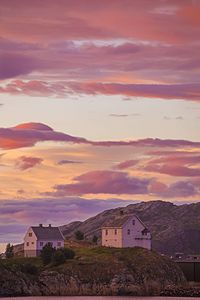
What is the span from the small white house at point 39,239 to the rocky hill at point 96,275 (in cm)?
1242

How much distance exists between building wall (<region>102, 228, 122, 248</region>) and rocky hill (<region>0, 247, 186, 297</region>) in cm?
1140

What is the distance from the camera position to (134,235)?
16600 cm

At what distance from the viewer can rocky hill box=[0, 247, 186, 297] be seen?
132000 millimetres

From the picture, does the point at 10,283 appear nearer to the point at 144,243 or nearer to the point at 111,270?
the point at 111,270

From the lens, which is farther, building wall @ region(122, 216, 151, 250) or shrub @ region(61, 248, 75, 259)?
building wall @ region(122, 216, 151, 250)

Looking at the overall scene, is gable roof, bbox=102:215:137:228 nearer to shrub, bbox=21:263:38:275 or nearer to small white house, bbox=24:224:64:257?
small white house, bbox=24:224:64:257

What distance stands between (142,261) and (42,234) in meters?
26.5

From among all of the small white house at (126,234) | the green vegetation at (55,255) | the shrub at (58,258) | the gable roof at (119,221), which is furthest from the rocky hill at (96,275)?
the gable roof at (119,221)

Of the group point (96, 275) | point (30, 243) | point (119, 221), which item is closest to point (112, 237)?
point (119, 221)

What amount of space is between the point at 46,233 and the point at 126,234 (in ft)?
52.1

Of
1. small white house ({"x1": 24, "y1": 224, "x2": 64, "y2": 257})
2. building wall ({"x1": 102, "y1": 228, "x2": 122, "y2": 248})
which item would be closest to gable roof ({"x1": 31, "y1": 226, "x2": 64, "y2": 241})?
small white house ({"x1": 24, "y1": 224, "x2": 64, "y2": 257})

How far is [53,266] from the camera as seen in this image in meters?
142

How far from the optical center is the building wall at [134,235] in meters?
164

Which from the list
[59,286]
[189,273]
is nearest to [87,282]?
[59,286]
